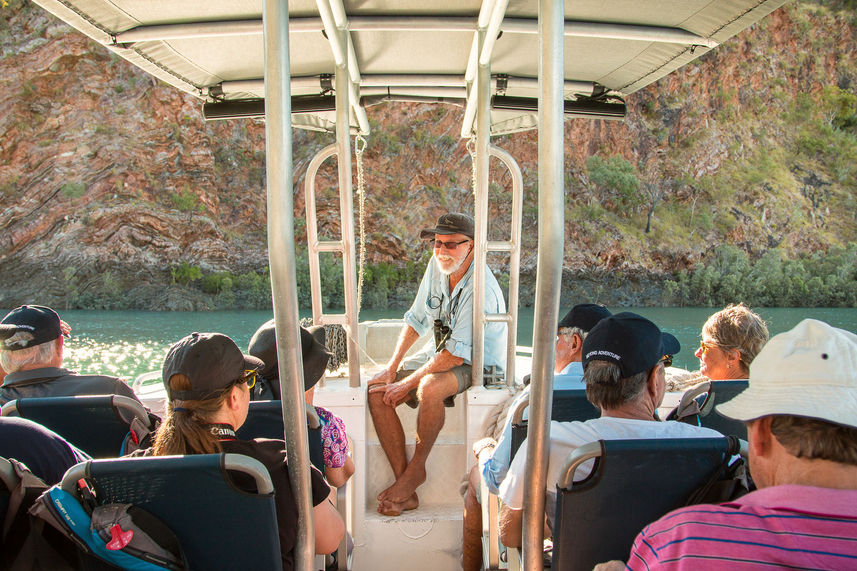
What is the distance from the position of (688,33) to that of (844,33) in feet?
150

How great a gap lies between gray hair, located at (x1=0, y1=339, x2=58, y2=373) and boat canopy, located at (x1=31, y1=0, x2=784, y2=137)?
108 centimetres

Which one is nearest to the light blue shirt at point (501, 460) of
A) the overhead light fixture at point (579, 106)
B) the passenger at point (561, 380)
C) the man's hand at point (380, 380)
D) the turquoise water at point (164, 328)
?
the passenger at point (561, 380)

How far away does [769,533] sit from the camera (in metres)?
0.82

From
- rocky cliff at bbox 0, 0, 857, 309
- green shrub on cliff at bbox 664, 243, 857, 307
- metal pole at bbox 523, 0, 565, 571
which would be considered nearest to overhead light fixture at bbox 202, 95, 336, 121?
metal pole at bbox 523, 0, 565, 571

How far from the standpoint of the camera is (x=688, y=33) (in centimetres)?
235

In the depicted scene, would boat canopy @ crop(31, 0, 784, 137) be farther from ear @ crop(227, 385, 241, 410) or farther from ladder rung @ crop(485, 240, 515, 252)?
ear @ crop(227, 385, 241, 410)

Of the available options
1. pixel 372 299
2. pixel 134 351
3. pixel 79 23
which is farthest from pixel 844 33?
pixel 79 23

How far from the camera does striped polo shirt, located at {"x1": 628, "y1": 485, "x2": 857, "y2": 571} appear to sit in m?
0.79

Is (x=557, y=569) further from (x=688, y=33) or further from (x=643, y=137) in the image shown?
(x=643, y=137)

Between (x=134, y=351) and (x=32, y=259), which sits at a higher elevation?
(x=32, y=259)

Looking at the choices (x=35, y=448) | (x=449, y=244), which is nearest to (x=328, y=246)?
(x=449, y=244)

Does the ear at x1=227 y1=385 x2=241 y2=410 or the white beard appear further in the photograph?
the white beard

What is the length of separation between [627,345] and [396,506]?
1463mm

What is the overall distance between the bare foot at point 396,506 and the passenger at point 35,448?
1.44m
